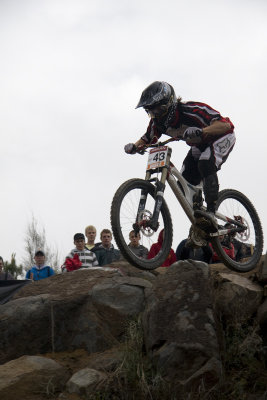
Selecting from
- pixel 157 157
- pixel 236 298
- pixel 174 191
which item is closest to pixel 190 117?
pixel 157 157

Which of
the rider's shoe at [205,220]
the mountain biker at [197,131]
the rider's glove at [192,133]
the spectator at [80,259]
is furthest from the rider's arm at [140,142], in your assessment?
the spectator at [80,259]

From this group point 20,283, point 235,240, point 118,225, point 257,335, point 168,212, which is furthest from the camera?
point 20,283

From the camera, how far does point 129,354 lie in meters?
7.43

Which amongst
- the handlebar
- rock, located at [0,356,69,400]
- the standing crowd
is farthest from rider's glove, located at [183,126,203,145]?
rock, located at [0,356,69,400]

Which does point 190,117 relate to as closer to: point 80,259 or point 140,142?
point 140,142

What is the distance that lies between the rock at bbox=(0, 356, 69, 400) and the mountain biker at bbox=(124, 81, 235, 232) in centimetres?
281

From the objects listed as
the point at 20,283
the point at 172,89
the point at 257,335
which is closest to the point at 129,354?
the point at 257,335

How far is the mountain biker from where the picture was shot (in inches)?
290

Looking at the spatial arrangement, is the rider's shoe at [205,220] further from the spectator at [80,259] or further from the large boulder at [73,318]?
the spectator at [80,259]

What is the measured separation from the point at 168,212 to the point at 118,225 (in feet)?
3.14

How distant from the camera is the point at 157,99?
724 centimetres

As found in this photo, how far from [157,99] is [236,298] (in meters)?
3.11

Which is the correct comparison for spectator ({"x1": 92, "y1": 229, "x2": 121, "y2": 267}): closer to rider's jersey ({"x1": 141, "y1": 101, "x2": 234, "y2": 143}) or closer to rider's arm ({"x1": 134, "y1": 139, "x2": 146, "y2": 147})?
rider's arm ({"x1": 134, "y1": 139, "x2": 146, "y2": 147})

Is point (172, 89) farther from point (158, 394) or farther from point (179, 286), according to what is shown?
point (158, 394)
